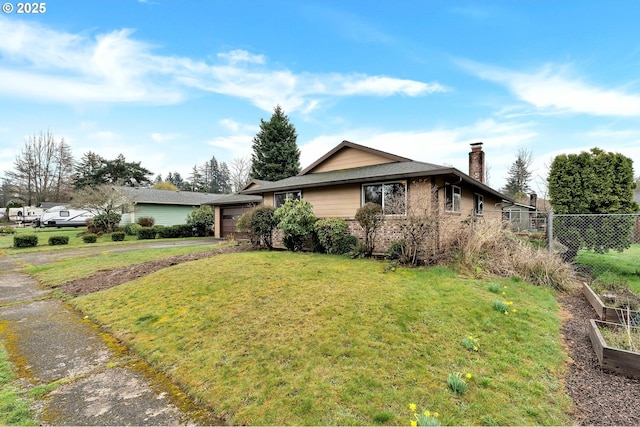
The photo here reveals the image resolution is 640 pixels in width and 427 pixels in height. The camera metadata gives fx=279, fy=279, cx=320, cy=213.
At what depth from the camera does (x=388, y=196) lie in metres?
10.3

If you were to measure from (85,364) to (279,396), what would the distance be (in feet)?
9.24

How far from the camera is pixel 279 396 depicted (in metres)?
2.86

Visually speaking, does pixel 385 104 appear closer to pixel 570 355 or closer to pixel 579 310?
pixel 579 310

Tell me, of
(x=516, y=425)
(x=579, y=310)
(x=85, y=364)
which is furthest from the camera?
(x=579, y=310)

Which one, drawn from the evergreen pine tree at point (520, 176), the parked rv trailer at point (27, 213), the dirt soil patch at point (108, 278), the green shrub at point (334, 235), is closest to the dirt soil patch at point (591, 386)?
the green shrub at point (334, 235)

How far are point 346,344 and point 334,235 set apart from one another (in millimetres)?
6815

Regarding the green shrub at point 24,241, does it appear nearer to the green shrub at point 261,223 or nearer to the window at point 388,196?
the green shrub at point 261,223

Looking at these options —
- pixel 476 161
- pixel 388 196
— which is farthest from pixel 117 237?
pixel 476 161

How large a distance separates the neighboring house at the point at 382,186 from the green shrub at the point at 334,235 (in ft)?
1.86

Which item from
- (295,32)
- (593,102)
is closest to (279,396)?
(295,32)

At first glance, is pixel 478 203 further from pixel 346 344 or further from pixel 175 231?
pixel 175 231

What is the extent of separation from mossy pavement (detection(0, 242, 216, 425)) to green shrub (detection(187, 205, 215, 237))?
16581mm

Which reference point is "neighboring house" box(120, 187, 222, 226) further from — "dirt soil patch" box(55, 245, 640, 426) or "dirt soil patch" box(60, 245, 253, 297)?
"dirt soil patch" box(55, 245, 640, 426)

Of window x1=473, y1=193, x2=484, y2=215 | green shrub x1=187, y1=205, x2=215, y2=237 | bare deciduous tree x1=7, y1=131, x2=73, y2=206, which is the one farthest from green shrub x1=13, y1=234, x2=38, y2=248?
bare deciduous tree x1=7, y1=131, x2=73, y2=206
